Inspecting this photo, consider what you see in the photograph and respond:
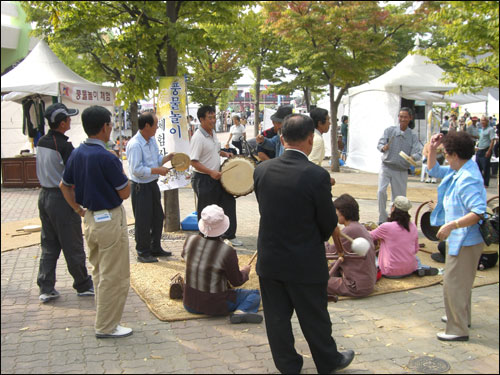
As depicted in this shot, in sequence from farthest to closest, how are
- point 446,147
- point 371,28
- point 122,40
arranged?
point 371,28, point 122,40, point 446,147

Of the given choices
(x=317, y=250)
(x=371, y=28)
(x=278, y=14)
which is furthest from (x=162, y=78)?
(x=371, y=28)

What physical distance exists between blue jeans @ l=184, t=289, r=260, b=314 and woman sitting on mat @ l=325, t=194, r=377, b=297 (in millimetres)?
A: 875

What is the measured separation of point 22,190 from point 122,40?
8286 millimetres

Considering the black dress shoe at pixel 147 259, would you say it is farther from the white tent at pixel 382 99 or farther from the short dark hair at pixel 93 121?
the white tent at pixel 382 99

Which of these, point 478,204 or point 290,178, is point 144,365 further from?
point 478,204

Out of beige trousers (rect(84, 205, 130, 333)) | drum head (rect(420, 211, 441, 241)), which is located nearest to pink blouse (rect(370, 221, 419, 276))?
drum head (rect(420, 211, 441, 241))

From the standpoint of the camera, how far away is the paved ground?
3650 millimetres

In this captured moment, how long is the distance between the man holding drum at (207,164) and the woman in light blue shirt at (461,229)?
3.37 m

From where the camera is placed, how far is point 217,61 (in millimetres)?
24578

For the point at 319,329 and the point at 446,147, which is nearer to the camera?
the point at 319,329

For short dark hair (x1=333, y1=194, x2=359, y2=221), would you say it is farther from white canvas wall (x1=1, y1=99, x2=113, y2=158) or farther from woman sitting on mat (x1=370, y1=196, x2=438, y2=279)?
white canvas wall (x1=1, y1=99, x2=113, y2=158)

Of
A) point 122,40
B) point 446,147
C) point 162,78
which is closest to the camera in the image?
point 446,147

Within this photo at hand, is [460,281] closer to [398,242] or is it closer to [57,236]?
[398,242]

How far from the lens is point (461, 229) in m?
3.79
